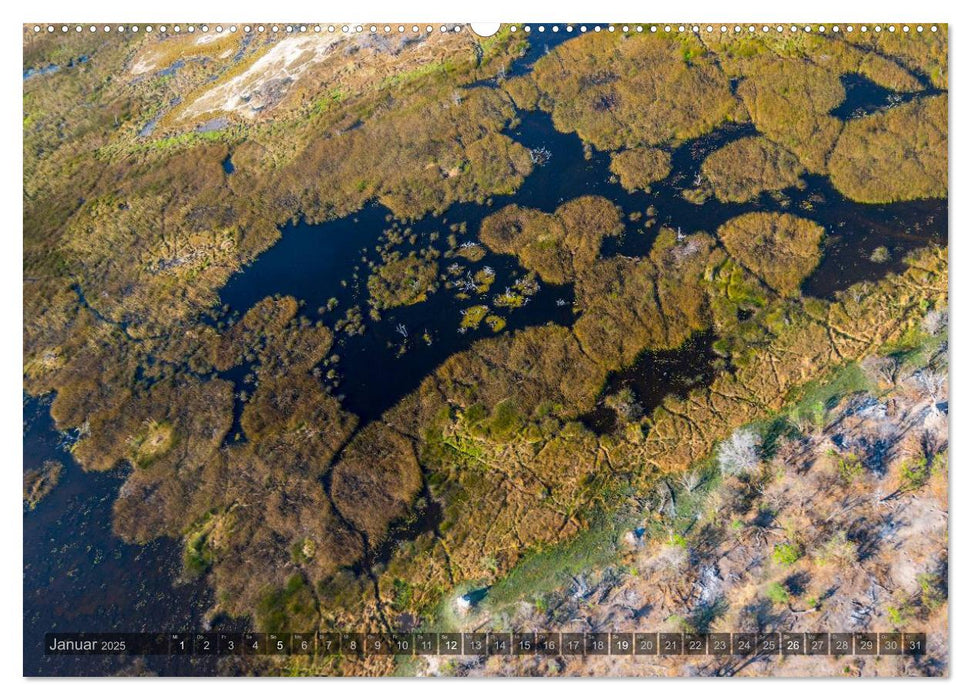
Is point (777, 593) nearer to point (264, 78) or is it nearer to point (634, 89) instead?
point (634, 89)

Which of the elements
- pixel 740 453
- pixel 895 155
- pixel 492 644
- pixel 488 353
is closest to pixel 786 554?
pixel 740 453

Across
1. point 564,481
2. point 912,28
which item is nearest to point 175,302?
point 564,481

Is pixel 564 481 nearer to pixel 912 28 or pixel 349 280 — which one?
pixel 349 280

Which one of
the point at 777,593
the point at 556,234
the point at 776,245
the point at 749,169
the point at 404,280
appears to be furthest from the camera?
the point at 749,169

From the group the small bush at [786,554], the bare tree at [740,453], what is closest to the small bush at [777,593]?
the small bush at [786,554]

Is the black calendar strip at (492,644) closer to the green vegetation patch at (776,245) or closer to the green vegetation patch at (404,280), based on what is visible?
the green vegetation patch at (776,245)

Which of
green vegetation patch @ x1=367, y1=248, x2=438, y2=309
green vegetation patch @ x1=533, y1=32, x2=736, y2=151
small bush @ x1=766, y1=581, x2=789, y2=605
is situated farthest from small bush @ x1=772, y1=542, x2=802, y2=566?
green vegetation patch @ x1=533, y1=32, x2=736, y2=151
